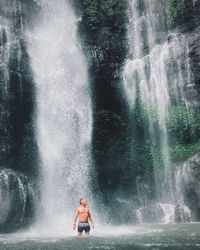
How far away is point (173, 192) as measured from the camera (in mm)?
18109

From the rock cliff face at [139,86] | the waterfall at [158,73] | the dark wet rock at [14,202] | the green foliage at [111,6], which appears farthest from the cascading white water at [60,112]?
the waterfall at [158,73]

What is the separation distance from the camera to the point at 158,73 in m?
21.0

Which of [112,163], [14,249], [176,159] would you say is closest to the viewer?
[14,249]

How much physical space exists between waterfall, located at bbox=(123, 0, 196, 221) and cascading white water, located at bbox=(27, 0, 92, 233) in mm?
3780

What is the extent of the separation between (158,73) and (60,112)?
24.2 ft

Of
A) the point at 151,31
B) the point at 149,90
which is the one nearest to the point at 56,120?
the point at 149,90

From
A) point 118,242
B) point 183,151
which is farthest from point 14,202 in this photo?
point 183,151

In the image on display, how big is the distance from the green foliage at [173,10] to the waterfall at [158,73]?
421mm

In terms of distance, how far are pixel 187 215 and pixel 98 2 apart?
16989mm

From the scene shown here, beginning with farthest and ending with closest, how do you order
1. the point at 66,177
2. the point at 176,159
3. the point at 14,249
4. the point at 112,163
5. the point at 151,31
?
the point at 151,31 < the point at 112,163 < the point at 176,159 < the point at 66,177 < the point at 14,249

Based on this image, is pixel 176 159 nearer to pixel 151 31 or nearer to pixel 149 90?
pixel 149 90

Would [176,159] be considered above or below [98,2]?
below

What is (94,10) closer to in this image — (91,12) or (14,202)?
(91,12)

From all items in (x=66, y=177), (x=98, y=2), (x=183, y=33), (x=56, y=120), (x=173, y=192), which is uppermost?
(x=98, y=2)
